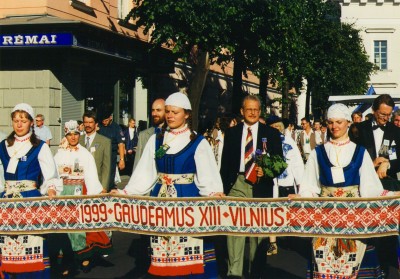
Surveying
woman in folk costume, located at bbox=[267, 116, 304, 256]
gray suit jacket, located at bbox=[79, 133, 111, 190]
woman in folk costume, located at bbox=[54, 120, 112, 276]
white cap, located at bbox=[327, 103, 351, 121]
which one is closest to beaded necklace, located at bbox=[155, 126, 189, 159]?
white cap, located at bbox=[327, 103, 351, 121]

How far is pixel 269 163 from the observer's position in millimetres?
8000

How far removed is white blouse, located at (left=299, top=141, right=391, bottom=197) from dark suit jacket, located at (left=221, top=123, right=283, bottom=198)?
4.30 feet

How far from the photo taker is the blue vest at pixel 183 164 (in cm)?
685

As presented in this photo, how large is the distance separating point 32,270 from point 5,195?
0.75 meters

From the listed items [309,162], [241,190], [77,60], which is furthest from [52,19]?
[309,162]

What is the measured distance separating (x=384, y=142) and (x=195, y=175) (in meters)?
2.46

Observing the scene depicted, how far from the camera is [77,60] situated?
844 inches

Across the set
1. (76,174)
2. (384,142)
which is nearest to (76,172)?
(76,174)

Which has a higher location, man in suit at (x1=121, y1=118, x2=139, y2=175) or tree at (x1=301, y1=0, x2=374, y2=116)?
tree at (x1=301, y1=0, x2=374, y2=116)

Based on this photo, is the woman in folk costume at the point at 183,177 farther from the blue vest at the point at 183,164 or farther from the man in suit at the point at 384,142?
the man in suit at the point at 384,142

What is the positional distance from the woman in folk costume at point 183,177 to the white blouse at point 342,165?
0.81 metres

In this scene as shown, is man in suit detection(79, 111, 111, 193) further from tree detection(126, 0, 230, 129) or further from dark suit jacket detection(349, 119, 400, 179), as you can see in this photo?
tree detection(126, 0, 230, 129)

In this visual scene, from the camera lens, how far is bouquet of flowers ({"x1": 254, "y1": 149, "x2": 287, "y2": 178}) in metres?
7.99

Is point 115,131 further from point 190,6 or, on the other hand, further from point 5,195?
point 190,6
